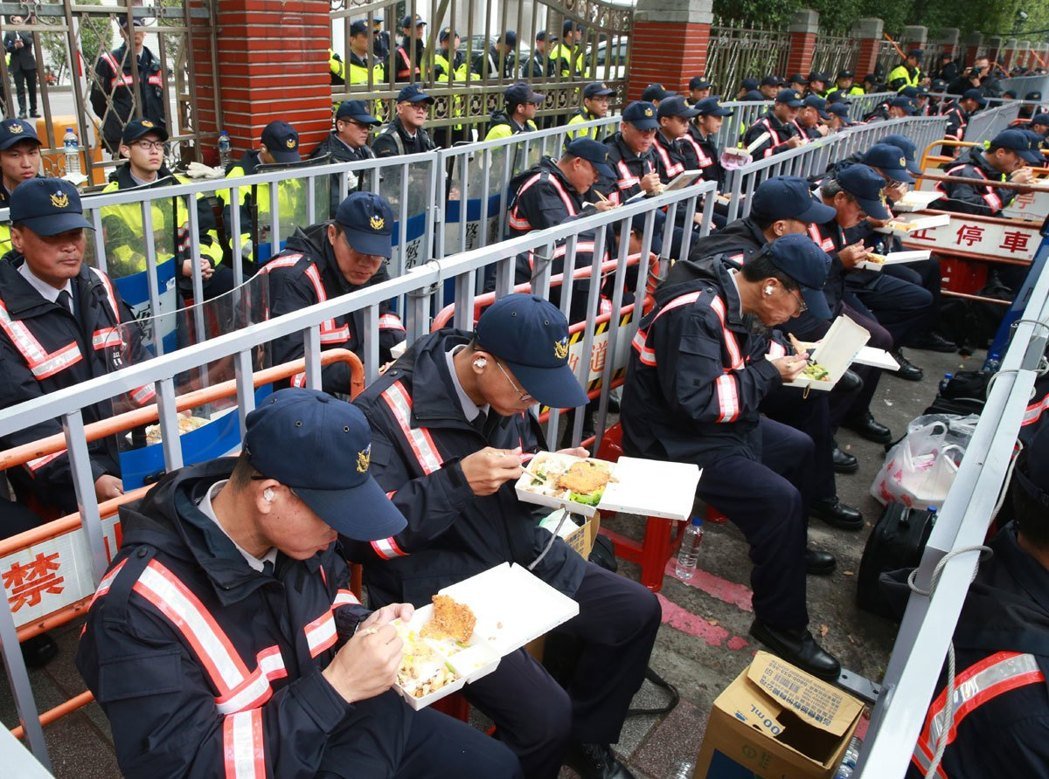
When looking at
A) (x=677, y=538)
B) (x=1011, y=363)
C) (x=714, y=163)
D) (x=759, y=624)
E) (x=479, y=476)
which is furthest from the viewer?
(x=714, y=163)

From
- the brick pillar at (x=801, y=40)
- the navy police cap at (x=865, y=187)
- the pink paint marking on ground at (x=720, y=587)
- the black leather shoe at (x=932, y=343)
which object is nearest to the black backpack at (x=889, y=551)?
the pink paint marking on ground at (x=720, y=587)

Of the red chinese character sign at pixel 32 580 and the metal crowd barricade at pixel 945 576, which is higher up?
the metal crowd barricade at pixel 945 576

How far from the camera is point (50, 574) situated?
7.15 ft

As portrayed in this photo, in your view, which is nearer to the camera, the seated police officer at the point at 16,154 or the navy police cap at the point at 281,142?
the seated police officer at the point at 16,154

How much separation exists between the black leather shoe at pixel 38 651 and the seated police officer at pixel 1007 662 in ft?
10.2

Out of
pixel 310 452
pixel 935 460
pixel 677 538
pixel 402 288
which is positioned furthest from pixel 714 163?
pixel 310 452

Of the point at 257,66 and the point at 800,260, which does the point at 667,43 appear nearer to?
the point at 257,66

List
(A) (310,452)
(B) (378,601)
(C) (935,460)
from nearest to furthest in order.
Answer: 1. (A) (310,452)
2. (B) (378,601)
3. (C) (935,460)

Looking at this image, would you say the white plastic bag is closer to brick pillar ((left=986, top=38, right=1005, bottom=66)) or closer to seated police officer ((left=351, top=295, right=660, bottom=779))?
seated police officer ((left=351, top=295, right=660, bottom=779))

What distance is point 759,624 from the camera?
380cm

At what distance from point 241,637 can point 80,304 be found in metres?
2.07

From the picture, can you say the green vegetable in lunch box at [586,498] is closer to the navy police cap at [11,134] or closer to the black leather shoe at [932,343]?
the navy police cap at [11,134]

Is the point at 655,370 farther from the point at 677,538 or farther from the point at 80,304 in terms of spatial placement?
the point at 80,304

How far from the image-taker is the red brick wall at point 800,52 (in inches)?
669
